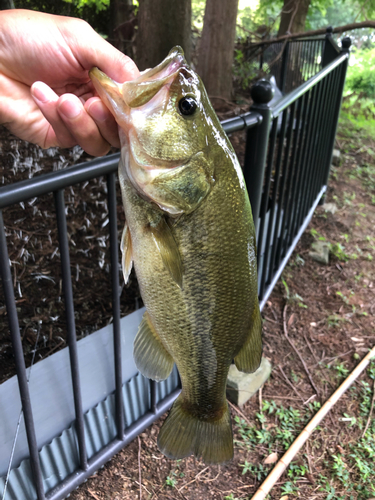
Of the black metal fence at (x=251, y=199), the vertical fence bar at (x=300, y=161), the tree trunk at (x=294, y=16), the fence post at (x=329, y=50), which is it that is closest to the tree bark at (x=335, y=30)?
the tree trunk at (x=294, y=16)

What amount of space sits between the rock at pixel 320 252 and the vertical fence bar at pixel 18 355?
360cm

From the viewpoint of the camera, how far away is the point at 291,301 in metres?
4.05

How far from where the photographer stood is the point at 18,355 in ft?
5.17

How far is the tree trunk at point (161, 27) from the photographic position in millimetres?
4664

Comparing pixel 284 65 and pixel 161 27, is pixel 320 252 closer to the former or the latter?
pixel 161 27

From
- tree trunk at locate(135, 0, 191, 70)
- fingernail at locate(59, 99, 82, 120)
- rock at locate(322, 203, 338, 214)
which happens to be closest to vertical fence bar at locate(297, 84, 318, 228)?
rock at locate(322, 203, 338, 214)

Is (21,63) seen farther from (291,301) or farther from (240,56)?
(240,56)

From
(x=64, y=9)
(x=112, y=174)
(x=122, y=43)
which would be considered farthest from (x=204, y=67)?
(x=112, y=174)

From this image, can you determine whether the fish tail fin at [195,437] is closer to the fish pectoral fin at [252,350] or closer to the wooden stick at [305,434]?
the fish pectoral fin at [252,350]

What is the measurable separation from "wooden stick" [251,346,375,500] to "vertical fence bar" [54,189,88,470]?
103 centimetres

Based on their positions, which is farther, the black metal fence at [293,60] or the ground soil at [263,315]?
the black metal fence at [293,60]

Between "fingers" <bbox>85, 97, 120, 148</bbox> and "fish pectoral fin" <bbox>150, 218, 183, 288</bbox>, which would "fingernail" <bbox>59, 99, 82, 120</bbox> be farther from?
"fish pectoral fin" <bbox>150, 218, 183, 288</bbox>

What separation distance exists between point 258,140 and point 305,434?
1.89m

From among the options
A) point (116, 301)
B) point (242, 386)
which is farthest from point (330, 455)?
point (116, 301)
